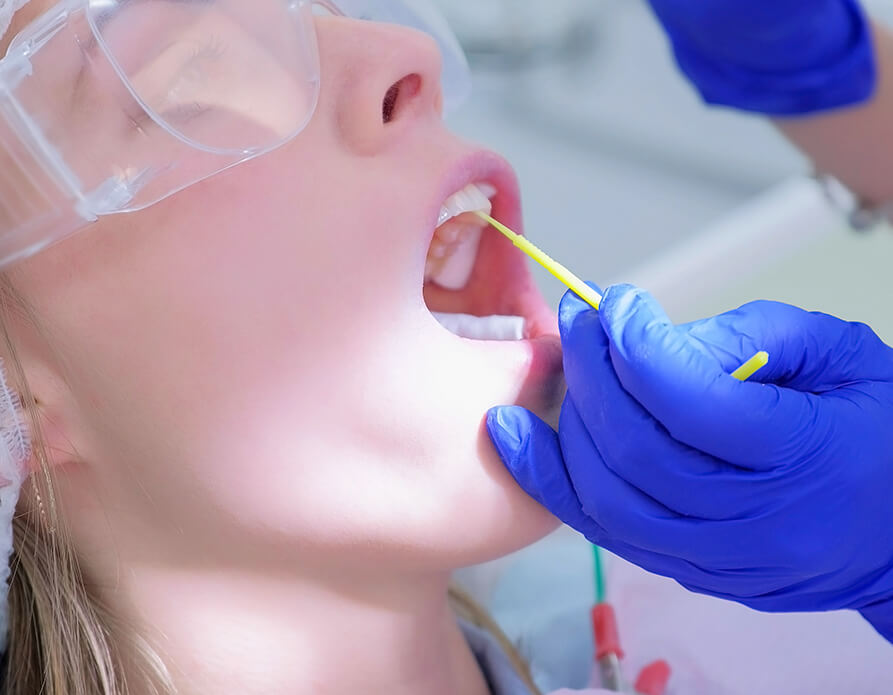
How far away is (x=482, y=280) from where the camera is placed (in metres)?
1.18

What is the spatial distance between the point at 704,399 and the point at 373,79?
1.39ft

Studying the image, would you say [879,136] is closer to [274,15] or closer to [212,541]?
[274,15]

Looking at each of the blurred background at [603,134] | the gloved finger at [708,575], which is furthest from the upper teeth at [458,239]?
the blurred background at [603,134]

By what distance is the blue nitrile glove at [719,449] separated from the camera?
0.85m

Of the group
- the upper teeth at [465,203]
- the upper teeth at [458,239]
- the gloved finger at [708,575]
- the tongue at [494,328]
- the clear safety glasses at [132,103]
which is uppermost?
the clear safety glasses at [132,103]

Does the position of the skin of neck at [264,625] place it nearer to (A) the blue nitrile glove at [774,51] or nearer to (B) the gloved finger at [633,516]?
(B) the gloved finger at [633,516]

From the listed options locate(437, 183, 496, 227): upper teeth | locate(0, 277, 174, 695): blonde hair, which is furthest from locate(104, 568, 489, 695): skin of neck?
Answer: locate(437, 183, 496, 227): upper teeth

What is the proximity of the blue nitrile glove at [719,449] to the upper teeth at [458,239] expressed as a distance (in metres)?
0.16

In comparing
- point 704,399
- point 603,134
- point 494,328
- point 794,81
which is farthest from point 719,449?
point 603,134

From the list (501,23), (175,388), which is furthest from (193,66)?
(501,23)

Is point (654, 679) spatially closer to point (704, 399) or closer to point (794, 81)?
point (704, 399)

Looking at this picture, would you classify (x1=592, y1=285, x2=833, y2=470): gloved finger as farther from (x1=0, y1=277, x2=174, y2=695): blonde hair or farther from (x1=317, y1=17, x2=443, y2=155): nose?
(x1=0, y1=277, x2=174, y2=695): blonde hair

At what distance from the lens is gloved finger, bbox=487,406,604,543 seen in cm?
91

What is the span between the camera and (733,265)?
1896 millimetres
